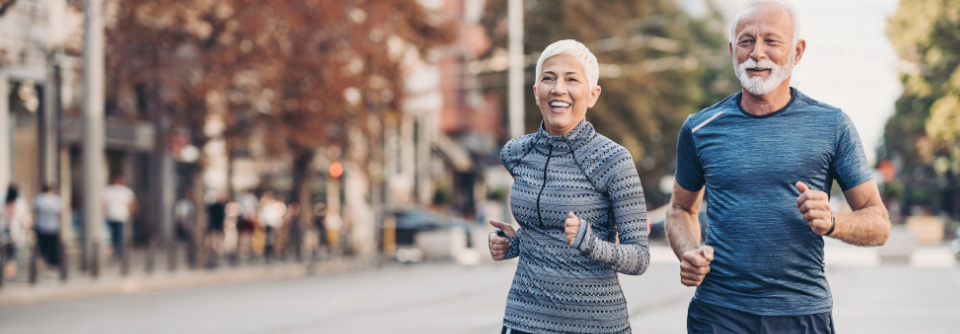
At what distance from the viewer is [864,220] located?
311cm

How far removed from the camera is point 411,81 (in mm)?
35562

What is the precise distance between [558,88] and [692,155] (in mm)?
515

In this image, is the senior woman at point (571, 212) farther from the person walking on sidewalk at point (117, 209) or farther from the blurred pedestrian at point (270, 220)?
the blurred pedestrian at point (270, 220)

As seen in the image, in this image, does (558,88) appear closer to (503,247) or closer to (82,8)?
(503,247)

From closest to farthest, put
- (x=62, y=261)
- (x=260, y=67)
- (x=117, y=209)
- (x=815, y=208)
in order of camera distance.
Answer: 1. (x=815, y=208)
2. (x=62, y=261)
3. (x=260, y=67)
4. (x=117, y=209)

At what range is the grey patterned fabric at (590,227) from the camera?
3.24 metres

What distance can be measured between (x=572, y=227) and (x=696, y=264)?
1.23 feet

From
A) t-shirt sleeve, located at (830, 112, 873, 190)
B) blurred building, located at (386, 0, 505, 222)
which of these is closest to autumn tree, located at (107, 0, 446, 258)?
blurred building, located at (386, 0, 505, 222)

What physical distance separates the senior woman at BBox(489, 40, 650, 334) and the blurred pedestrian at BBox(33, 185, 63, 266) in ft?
51.3

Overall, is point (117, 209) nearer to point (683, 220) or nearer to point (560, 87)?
point (683, 220)

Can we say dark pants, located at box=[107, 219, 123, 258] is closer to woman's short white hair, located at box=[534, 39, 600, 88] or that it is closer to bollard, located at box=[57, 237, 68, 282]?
bollard, located at box=[57, 237, 68, 282]

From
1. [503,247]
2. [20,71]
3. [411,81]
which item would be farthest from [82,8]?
[411,81]

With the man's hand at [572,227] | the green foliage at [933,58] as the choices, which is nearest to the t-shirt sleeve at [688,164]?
the man's hand at [572,227]

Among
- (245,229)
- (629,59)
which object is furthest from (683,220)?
(629,59)
